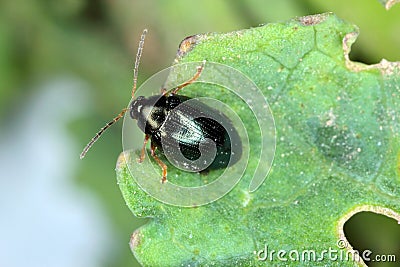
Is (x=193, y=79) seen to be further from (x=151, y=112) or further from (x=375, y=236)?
(x=375, y=236)

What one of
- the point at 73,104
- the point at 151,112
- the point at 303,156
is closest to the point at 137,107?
the point at 151,112

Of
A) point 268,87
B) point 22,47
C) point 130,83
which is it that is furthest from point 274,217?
point 22,47

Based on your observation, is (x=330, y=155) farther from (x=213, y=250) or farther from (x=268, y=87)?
(x=213, y=250)

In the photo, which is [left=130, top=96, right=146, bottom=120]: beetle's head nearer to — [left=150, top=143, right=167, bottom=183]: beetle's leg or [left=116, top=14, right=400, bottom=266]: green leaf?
[left=150, top=143, right=167, bottom=183]: beetle's leg

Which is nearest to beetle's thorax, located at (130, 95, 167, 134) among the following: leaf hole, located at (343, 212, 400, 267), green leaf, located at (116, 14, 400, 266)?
green leaf, located at (116, 14, 400, 266)

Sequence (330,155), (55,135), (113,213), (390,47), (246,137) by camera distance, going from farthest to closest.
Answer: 1. (55,135)
2. (113,213)
3. (390,47)
4. (246,137)
5. (330,155)

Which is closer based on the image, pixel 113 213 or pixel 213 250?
pixel 213 250

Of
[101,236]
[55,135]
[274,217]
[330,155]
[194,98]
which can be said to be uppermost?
[194,98]
